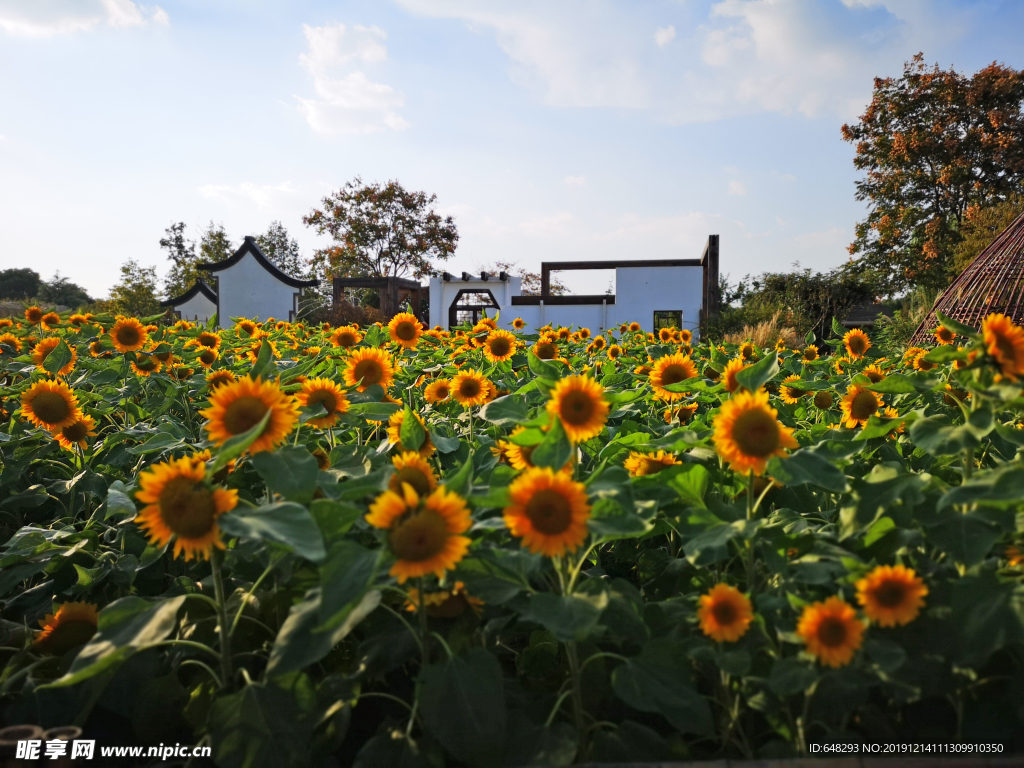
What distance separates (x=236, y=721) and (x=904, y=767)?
Result: 101 cm

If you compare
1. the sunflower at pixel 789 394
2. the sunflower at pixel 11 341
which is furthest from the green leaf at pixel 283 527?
the sunflower at pixel 11 341

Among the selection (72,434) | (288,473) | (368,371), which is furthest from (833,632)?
(72,434)

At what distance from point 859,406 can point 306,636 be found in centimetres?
159

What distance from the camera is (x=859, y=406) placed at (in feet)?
6.27

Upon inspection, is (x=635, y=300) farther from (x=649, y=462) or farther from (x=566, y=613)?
(x=566, y=613)

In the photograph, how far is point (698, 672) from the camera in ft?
4.28

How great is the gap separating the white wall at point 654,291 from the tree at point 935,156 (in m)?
8.15

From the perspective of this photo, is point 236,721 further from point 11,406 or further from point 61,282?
point 61,282

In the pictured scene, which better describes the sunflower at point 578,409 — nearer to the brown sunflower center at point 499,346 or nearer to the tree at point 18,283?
the brown sunflower center at point 499,346

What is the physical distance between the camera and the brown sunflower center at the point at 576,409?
139 cm

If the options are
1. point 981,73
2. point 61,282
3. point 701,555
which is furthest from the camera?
point 61,282

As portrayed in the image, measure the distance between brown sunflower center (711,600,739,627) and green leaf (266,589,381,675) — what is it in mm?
558

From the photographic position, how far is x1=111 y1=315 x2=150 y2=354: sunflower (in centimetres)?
323

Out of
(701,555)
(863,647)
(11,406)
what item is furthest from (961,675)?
(11,406)
